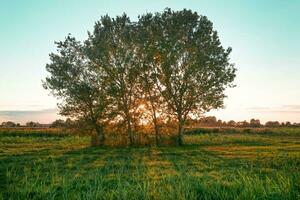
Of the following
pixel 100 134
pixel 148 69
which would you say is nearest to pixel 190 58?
pixel 148 69

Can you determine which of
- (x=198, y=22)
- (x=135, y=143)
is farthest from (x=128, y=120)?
(x=198, y=22)

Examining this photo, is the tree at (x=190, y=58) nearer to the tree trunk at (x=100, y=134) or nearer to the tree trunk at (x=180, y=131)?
the tree trunk at (x=180, y=131)

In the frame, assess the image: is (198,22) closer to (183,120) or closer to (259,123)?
(183,120)

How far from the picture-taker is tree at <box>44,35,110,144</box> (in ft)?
179

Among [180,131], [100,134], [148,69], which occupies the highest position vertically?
[148,69]

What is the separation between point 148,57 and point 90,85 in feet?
27.5

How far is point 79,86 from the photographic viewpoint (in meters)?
54.6

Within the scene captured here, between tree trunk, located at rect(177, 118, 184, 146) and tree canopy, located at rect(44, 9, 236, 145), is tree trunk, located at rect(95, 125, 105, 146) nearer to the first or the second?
tree canopy, located at rect(44, 9, 236, 145)

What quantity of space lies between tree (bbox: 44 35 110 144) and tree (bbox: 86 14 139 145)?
127cm

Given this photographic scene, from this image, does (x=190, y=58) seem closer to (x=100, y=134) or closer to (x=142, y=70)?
(x=142, y=70)

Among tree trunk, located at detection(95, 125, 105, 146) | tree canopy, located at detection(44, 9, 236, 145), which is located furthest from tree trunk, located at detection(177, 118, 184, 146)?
tree trunk, located at detection(95, 125, 105, 146)

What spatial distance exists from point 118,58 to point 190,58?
9.29 metres

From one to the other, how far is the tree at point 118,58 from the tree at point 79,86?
4.18 ft

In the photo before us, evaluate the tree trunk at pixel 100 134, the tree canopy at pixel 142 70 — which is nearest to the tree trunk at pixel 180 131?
the tree canopy at pixel 142 70
